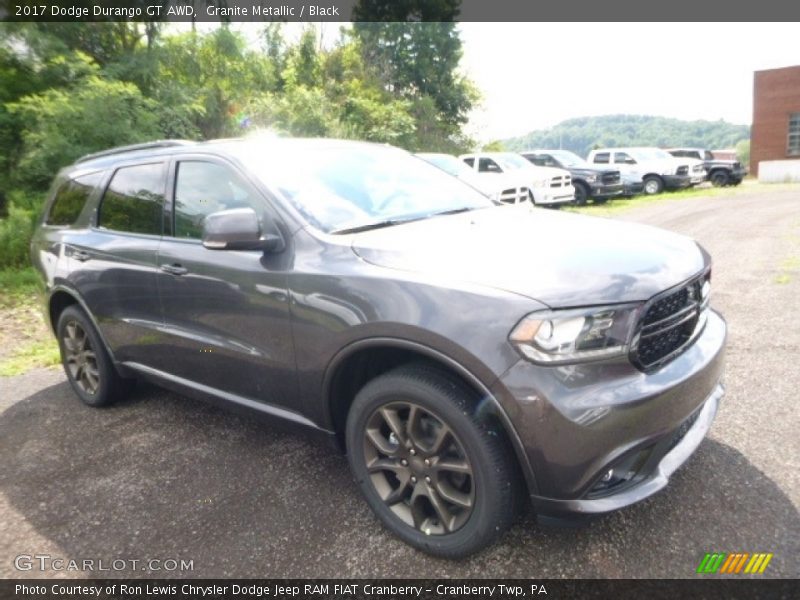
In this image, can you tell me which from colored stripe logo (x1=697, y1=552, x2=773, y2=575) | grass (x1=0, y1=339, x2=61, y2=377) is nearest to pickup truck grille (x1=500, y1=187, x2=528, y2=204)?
grass (x1=0, y1=339, x2=61, y2=377)

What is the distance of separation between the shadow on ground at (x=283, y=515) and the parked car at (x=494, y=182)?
993cm

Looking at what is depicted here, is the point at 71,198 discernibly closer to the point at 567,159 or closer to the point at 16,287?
the point at 16,287

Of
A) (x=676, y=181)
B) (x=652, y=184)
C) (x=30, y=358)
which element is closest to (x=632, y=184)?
(x=652, y=184)

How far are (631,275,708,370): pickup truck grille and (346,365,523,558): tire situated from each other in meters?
0.63

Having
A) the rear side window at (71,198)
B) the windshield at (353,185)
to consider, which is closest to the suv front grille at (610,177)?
the windshield at (353,185)

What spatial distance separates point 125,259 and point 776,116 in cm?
4251

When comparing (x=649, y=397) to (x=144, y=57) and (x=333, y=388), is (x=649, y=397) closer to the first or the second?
(x=333, y=388)

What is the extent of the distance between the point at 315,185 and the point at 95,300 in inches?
76.0

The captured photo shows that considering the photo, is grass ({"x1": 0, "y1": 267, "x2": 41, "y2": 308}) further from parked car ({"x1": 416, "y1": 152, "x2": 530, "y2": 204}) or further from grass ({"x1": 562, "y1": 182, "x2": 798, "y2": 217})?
grass ({"x1": 562, "y1": 182, "x2": 798, "y2": 217})

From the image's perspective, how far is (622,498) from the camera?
2.11m

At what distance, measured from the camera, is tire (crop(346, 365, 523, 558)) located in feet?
7.14

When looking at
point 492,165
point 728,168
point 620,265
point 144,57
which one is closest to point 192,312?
point 620,265

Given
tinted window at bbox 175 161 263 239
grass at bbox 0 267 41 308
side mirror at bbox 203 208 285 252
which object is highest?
tinted window at bbox 175 161 263 239

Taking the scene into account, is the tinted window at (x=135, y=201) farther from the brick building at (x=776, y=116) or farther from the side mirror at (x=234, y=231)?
the brick building at (x=776, y=116)
